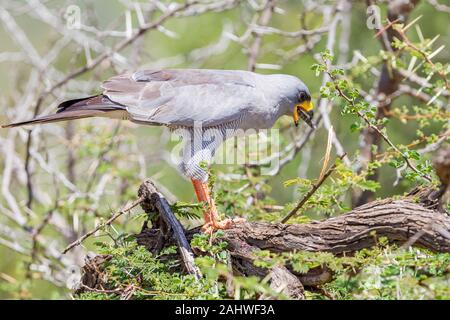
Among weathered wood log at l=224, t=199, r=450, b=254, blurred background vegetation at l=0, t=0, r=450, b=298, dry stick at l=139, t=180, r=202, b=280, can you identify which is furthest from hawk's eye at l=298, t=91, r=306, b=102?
weathered wood log at l=224, t=199, r=450, b=254

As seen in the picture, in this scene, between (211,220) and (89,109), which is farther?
(89,109)

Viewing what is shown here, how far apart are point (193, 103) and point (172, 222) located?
1352mm

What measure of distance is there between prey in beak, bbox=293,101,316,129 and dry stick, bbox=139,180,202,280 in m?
1.65

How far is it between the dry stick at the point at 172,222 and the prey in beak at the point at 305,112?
5.40 feet

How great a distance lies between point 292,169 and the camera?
916 centimetres

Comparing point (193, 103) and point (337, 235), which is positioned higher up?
point (193, 103)

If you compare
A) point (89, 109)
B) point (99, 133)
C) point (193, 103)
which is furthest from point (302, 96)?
point (99, 133)

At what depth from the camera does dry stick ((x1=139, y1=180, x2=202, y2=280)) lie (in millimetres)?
3572

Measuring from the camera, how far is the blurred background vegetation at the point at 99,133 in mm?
6336

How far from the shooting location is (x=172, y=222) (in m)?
3.94

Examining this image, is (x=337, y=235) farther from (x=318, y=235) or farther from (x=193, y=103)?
(x=193, y=103)

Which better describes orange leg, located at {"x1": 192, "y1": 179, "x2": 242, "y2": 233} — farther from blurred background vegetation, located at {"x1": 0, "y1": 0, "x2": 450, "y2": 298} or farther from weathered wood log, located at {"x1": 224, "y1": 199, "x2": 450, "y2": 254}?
blurred background vegetation, located at {"x1": 0, "y1": 0, "x2": 450, "y2": 298}
